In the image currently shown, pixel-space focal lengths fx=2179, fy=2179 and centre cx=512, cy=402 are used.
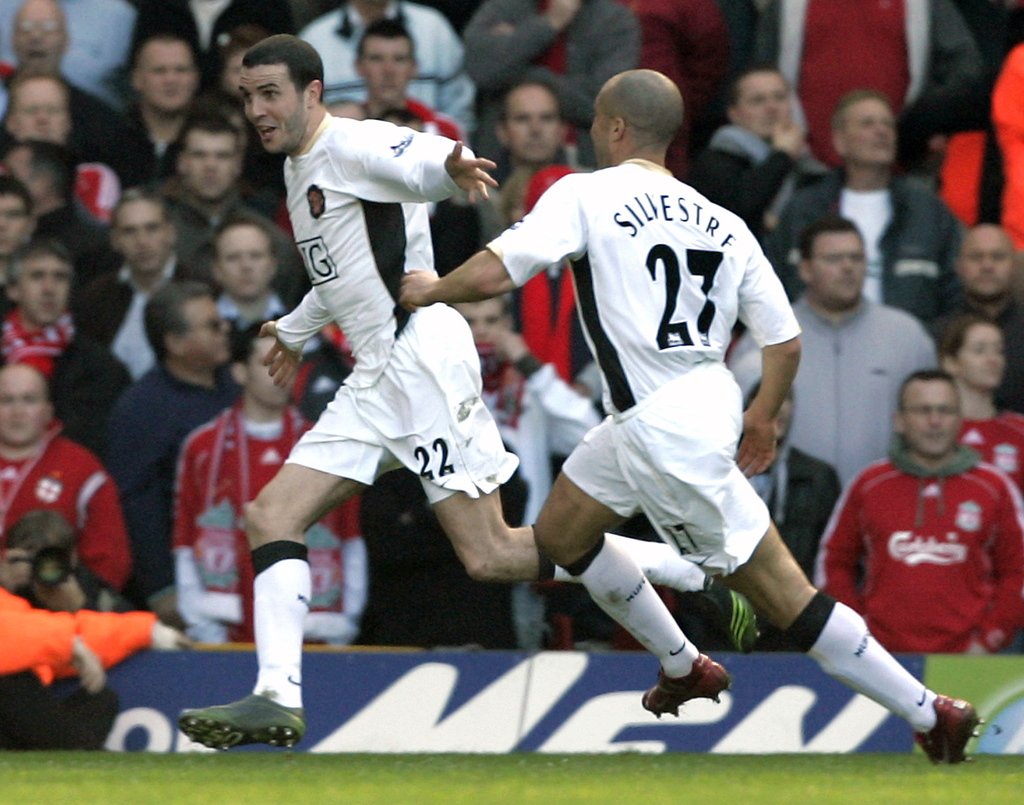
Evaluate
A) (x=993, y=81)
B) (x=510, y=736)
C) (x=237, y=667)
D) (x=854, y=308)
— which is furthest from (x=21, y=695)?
(x=993, y=81)

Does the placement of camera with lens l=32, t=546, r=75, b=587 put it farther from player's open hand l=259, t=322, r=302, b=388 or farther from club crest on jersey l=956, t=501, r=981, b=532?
club crest on jersey l=956, t=501, r=981, b=532

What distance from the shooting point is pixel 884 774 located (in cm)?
632

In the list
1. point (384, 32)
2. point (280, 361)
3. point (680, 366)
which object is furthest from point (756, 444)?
point (384, 32)

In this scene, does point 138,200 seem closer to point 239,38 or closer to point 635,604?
point 239,38

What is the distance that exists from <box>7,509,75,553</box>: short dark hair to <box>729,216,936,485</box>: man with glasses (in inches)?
110

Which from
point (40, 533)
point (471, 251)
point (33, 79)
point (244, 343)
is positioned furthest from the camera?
point (33, 79)

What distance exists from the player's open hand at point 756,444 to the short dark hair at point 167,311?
3.17 metres

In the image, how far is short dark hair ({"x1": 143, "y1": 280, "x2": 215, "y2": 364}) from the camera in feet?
29.6

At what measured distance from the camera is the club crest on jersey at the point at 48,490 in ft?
28.2

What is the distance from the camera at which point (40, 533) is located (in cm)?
808

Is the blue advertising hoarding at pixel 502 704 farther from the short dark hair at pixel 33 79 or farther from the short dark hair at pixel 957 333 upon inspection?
the short dark hair at pixel 33 79

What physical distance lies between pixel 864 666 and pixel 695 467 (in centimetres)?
81

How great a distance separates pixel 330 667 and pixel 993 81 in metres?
4.94

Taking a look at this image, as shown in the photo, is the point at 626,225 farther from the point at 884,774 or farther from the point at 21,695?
the point at 21,695
